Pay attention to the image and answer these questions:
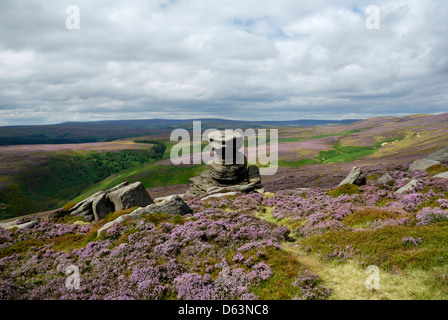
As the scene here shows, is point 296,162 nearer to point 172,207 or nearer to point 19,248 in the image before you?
point 172,207

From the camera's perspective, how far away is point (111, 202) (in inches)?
1075

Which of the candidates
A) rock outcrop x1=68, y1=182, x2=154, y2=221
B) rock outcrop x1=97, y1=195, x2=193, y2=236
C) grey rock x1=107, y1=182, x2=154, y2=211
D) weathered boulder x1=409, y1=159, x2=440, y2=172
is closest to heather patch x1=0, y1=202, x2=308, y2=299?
rock outcrop x1=97, y1=195, x2=193, y2=236

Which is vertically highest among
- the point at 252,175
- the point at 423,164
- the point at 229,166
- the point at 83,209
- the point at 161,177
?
the point at 423,164

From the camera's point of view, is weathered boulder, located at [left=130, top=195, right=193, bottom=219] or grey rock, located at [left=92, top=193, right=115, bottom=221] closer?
weathered boulder, located at [left=130, top=195, right=193, bottom=219]

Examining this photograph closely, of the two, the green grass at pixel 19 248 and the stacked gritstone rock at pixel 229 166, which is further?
the stacked gritstone rock at pixel 229 166

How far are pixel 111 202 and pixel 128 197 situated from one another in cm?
248

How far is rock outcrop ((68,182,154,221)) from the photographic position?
26.4 m

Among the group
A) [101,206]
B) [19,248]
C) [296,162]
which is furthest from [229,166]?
[296,162]

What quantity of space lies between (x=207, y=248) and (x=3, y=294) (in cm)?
1017

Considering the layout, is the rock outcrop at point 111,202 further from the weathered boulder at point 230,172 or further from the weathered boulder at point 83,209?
the weathered boulder at point 230,172

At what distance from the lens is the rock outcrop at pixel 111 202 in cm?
2636

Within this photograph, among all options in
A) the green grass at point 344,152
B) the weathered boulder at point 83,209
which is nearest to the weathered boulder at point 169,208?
the weathered boulder at point 83,209

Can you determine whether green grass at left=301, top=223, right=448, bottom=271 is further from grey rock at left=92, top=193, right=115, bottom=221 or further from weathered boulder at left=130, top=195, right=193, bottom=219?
grey rock at left=92, top=193, right=115, bottom=221
